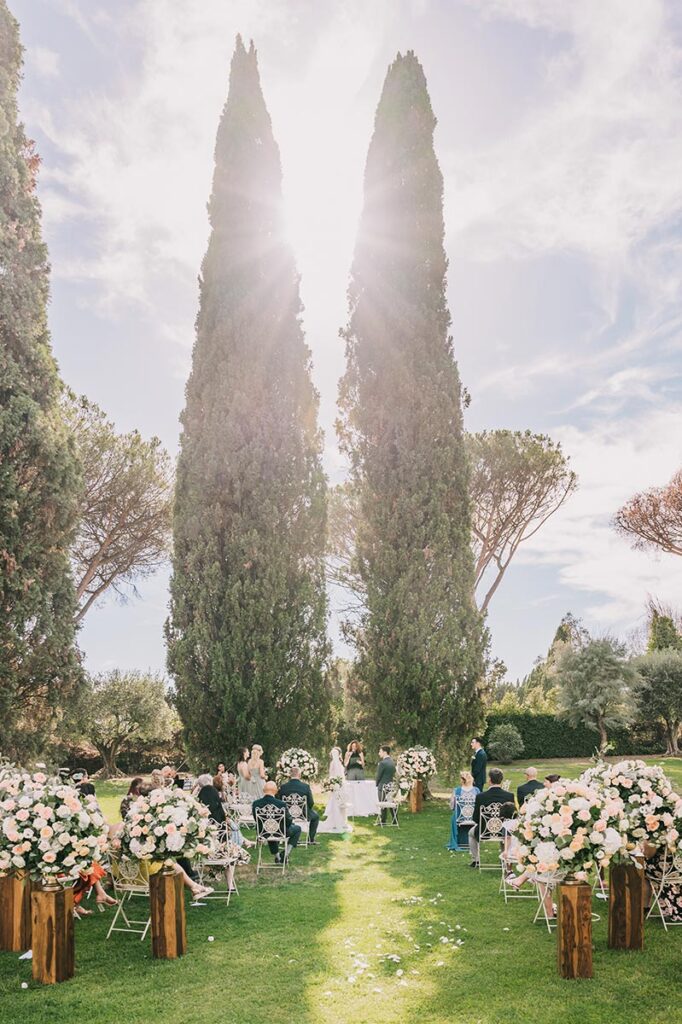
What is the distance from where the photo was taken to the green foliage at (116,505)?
21.6 m

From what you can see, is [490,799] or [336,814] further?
[336,814]

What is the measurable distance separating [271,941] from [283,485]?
404 inches

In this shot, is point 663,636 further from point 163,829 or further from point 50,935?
point 50,935

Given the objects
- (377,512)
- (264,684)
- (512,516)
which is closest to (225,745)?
(264,684)

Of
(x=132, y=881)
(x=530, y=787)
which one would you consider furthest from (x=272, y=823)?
(x=530, y=787)

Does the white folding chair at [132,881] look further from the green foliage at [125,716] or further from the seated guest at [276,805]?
the green foliage at [125,716]

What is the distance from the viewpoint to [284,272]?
17.4 meters

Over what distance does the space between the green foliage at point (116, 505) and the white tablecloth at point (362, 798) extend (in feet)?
35.6

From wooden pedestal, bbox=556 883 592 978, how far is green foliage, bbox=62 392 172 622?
1814 centimetres

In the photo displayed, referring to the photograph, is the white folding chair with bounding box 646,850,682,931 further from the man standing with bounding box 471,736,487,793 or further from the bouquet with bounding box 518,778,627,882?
the man standing with bounding box 471,736,487,793

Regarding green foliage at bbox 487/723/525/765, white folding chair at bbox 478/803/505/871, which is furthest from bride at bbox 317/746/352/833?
green foliage at bbox 487/723/525/765

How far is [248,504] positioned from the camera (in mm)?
15547

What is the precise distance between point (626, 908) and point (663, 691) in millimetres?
21500

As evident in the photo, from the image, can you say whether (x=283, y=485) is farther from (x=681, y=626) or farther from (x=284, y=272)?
(x=681, y=626)
